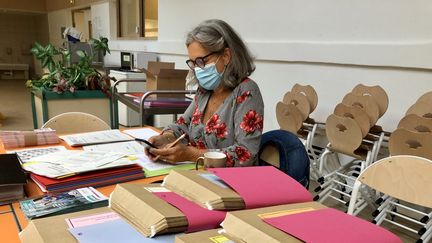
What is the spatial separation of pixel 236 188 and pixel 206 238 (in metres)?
0.19

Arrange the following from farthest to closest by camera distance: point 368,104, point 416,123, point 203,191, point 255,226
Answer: point 368,104 < point 416,123 < point 203,191 < point 255,226

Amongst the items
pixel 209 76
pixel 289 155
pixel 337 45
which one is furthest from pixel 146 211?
pixel 337 45

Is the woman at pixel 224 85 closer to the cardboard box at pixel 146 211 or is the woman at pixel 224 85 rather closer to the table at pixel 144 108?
the cardboard box at pixel 146 211

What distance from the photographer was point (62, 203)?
0.90m

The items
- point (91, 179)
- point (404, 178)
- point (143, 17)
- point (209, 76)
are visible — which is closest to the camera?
point (91, 179)

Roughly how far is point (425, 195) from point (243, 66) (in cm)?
89

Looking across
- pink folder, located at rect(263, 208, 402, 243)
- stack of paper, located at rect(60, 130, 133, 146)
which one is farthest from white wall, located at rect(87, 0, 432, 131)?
pink folder, located at rect(263, 208, 402, 243)

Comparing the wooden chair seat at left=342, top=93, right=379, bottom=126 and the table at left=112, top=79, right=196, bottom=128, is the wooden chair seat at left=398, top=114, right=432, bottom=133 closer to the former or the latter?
the wooden chair seat at left=342, top=93, right=379, bottom=126

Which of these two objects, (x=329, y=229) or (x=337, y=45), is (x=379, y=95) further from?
(x=329, y=229)

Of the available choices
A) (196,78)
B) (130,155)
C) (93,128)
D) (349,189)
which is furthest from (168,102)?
(349,189)

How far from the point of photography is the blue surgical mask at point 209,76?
158 cm

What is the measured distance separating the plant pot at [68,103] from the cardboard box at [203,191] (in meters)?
2.15

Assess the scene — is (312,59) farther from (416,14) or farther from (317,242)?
(317,242)

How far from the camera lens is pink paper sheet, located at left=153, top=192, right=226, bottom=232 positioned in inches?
26.0
